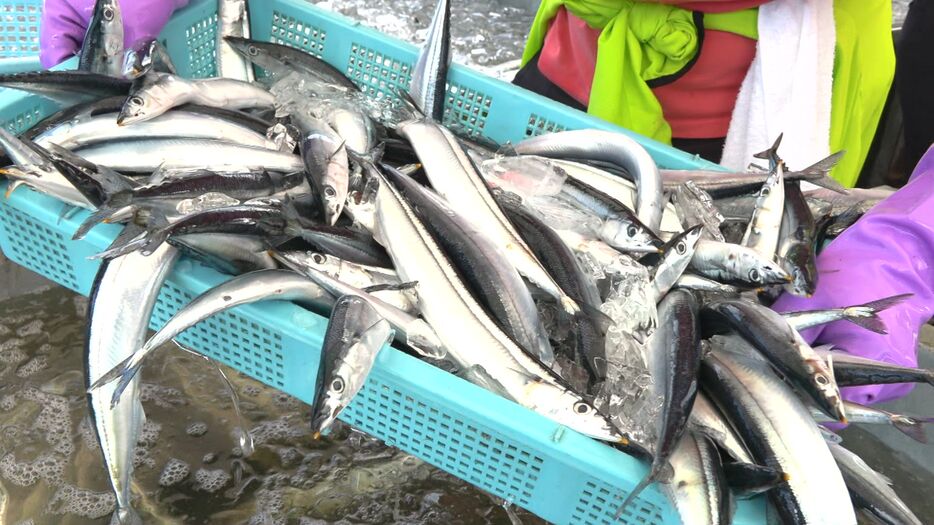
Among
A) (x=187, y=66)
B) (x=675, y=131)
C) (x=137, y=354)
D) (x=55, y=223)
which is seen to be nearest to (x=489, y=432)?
(x=137, y=354)

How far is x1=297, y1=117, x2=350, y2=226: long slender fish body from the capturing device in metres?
1.78

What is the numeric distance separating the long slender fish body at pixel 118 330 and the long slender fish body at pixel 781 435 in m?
1.22

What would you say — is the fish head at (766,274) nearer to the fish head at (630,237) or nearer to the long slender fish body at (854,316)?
the long slender fish body at (854,316)

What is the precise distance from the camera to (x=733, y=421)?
60.5 inches

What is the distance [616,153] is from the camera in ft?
7.13

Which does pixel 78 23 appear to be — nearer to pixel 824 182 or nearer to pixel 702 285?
pixel 702 285

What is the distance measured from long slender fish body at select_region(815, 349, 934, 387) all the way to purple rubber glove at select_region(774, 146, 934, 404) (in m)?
0.10

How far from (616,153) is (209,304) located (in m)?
1.25

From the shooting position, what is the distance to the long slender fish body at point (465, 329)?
1437 millimetres

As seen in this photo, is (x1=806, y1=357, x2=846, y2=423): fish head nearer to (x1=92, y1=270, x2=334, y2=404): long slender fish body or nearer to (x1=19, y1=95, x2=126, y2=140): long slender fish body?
(x1=92, y1=270, x2=334, y2=404): long slender fish body

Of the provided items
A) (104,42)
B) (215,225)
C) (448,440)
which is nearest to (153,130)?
(104,42)

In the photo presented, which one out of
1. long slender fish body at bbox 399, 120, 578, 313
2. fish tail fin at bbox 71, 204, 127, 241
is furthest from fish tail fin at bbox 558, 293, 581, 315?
fish tail fin at bbox 71, 204, 127, 241

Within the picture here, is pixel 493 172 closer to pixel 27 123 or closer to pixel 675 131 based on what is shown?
pixel 675 131

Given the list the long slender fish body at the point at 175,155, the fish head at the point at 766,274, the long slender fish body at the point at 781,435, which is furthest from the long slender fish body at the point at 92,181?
the fish head at the point at 766,274
